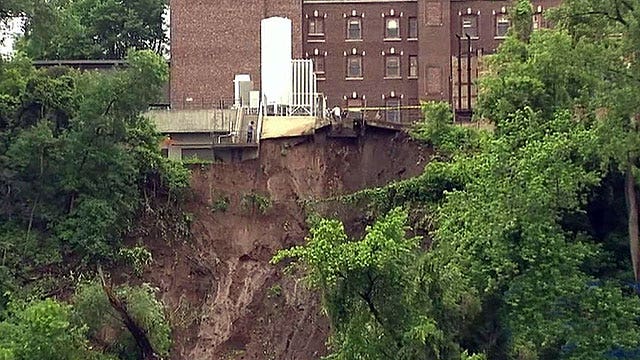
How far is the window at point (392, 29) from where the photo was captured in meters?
60.6

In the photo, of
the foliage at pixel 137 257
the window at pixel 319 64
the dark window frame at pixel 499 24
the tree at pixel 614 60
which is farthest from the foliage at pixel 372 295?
the dark window frame at pixel 499 24

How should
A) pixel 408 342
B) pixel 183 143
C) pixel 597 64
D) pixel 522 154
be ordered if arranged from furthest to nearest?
pixel 183 143, pixel 522 154, pixel 597 64, pixel 408 342

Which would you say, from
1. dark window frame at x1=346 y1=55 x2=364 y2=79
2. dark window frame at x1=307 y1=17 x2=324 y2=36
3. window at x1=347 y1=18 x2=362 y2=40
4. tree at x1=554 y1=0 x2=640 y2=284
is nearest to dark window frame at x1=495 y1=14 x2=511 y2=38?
window at x1=347 y1=18 x2=362 y2=40

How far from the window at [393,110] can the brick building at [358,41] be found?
0.26ft

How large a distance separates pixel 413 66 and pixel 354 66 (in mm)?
2647

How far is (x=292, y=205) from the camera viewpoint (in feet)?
151

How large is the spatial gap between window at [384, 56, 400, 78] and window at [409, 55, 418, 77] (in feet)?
1.84

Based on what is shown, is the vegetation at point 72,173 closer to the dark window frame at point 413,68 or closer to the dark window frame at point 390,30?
the dark window frame at point 413,68

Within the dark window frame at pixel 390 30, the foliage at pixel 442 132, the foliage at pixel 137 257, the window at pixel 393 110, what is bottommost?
the foliage at pixel 137 257

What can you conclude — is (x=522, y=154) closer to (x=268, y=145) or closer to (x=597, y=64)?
(x=597, y=64)

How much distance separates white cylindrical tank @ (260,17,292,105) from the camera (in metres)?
52.8

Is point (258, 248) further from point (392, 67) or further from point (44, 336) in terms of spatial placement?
point (392, 67)

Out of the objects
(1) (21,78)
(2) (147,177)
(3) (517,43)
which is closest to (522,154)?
(3) (517,43)

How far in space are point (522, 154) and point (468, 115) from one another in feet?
59.7
